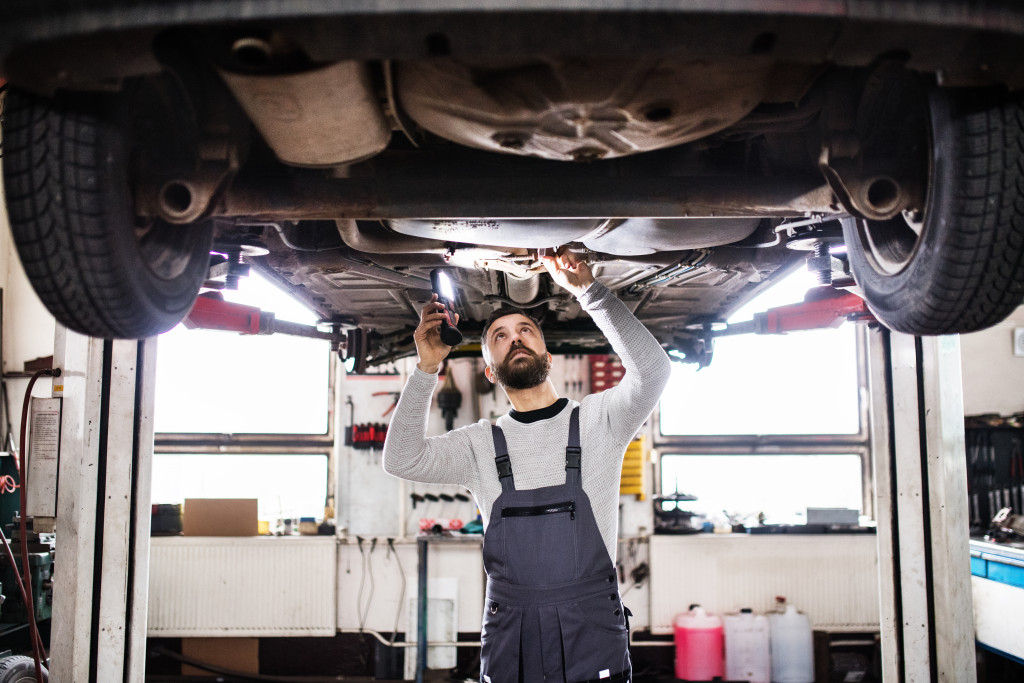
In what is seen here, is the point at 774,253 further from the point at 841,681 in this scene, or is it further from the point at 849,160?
the point at 841,681

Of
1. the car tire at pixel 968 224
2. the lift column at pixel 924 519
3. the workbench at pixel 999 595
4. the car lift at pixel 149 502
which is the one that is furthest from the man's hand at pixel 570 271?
the workbench at pixel 999 595

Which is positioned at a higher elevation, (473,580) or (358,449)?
(358,449)

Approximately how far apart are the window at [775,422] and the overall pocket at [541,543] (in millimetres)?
3591

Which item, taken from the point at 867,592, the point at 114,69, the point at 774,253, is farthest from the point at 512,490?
the point at 867,592

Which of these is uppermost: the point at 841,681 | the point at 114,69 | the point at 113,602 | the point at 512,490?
the point at 114,69

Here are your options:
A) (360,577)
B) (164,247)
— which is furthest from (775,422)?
(164,247)

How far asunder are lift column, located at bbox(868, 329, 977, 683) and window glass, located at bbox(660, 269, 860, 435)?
9.09 feet

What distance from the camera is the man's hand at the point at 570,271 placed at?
62.8 inches

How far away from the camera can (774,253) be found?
73.2 inches

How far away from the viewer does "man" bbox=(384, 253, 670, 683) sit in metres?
1.46

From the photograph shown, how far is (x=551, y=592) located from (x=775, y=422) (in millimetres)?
4004

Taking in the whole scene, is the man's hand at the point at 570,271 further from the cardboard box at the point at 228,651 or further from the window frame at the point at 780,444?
the cardboard box at the point at 228,651

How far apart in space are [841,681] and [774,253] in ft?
12.5

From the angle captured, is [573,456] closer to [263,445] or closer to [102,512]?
[102,512]
